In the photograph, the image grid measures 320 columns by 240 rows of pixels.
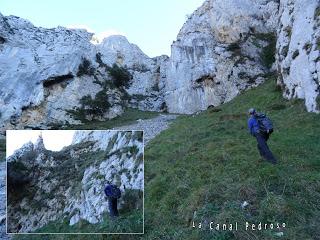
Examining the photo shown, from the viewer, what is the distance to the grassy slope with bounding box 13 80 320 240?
12086 mm

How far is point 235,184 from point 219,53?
50298 mm

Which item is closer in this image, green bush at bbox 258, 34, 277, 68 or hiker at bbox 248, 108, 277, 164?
hiker at bbox 248, 108, 277, 164

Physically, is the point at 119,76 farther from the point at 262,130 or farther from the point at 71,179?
the point at 71,179

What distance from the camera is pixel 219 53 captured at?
63312 mm

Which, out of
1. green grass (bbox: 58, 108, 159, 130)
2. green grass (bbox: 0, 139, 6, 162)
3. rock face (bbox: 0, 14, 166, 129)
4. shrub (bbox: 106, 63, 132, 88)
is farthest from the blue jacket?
shrub (bbox: 106, 63, 132, 88)

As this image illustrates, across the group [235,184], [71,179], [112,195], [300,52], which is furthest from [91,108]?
[112,195]

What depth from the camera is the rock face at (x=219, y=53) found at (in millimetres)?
59312

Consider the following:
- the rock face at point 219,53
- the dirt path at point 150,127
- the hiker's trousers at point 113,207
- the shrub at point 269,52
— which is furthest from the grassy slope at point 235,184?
the shrub at point 269,52

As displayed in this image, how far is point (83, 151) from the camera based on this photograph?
10250 millimetres

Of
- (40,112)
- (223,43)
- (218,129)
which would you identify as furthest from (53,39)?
(218,129)

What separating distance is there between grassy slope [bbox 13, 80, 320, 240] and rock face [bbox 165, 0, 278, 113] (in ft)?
113

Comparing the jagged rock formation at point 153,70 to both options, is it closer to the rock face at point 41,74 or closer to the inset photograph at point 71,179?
the rock face at point 41,74

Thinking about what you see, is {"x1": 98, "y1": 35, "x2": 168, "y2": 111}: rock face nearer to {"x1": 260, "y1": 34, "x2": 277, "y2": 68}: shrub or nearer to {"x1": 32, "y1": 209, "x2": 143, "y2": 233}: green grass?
{"x1": 260, "y1": 34, "x2": 277, "y2": 68}: shrub

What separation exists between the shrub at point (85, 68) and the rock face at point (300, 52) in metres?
30.4
